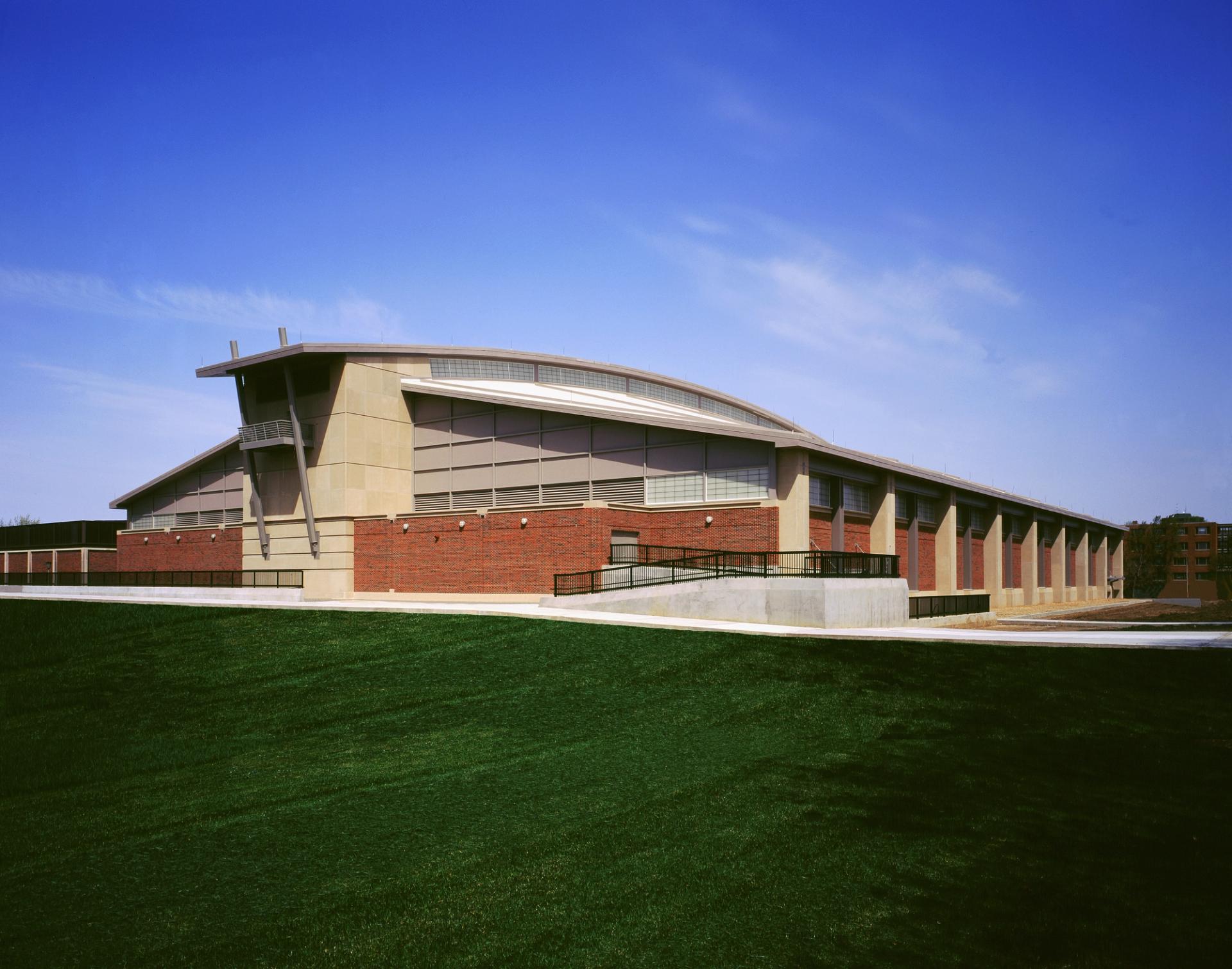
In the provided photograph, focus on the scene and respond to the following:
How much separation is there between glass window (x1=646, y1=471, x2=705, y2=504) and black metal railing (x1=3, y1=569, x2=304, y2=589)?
49.6 ft

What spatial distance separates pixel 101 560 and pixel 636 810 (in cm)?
5683

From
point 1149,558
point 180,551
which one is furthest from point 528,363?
point 1149,558

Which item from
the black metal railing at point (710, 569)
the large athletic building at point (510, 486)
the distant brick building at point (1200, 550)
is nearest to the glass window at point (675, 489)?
the large athletic building at point (510, 486)

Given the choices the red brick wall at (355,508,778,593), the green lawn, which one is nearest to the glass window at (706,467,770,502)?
the red brick wall at (355,508,778,593)

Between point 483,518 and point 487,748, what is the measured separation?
22.5 meters

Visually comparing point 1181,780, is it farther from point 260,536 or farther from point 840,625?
point 260,536

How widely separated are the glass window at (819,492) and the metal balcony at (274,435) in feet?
71.6

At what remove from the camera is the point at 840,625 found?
80.7 feet

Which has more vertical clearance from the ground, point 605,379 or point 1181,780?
point 605,379

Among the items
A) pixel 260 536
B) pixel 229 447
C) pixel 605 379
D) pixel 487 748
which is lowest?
pixel 487 748

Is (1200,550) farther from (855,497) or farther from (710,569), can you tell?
(710,569)

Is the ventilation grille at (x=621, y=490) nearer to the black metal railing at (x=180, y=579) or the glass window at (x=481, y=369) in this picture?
the glass window at (x=481, y=369)

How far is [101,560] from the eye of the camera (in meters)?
56.2

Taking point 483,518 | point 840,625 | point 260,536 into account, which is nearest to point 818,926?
point 840,625
